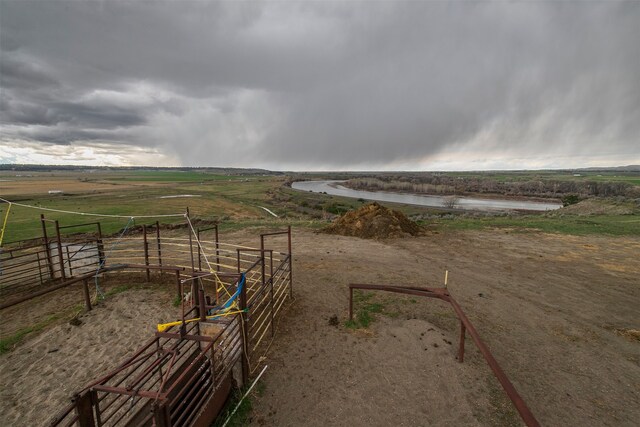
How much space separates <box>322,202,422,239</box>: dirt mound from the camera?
17.3m

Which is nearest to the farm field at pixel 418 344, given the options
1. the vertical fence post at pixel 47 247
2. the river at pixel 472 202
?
the vertical fence post at pixel 47 247

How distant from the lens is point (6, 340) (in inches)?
278

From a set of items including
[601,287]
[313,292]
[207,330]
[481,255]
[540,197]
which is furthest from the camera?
[540,197]

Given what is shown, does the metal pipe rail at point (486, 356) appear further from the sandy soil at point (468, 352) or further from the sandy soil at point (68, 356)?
the sandy soil at point (68, 356)

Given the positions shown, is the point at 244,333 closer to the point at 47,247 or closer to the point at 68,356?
the point at 68,356

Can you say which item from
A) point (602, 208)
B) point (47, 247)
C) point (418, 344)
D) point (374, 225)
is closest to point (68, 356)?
point (47, 247)

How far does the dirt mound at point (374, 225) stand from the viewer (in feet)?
56.9

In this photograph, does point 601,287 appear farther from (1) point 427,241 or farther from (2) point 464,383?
(2) point 464,383

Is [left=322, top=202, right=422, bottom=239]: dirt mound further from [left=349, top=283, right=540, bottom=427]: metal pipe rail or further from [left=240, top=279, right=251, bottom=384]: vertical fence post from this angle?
[left=240, top=279, right=251, bottom=384]: vertical fence post

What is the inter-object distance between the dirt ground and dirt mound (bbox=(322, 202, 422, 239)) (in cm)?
615

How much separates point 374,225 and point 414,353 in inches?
474

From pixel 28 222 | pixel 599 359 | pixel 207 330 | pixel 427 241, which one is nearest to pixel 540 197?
pixel 427 241

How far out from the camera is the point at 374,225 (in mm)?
17703

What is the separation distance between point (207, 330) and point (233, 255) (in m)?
7.94
